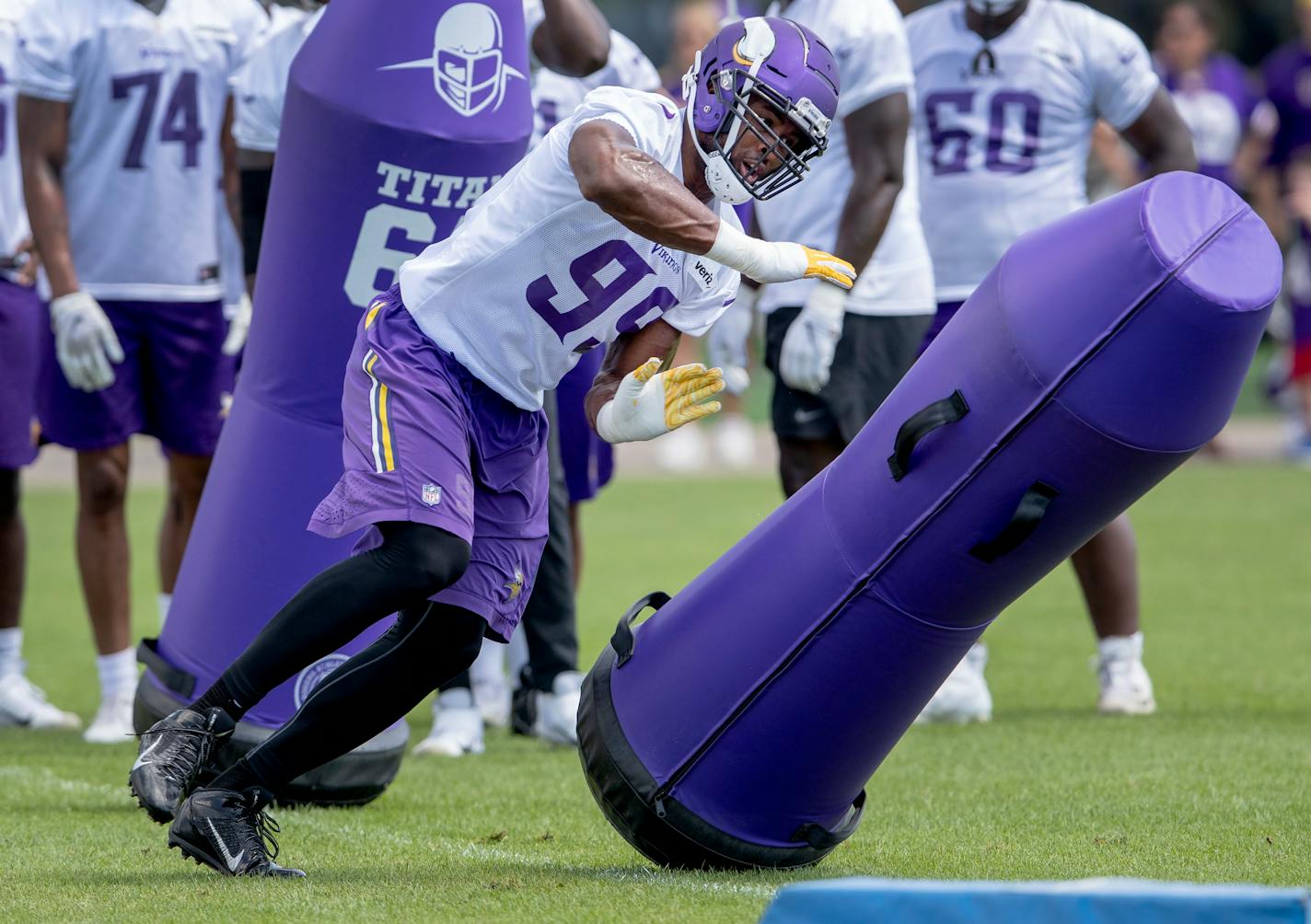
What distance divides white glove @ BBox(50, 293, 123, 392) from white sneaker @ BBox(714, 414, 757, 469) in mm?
7612

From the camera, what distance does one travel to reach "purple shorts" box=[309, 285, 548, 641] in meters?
3.39

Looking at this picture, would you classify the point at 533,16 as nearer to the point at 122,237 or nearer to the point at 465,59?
the point at 465,59

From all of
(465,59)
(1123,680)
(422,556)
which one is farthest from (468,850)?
(1123,680)

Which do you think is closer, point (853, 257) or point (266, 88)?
point (266, 88)

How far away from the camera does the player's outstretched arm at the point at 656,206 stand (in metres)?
3.27

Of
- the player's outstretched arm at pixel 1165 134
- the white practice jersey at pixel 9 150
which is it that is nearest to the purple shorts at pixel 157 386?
the white practice jersey at pixel 9 150

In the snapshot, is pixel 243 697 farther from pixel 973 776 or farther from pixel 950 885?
pixel 973 776

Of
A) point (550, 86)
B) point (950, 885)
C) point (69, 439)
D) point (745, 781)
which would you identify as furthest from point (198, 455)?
point (950, 885)

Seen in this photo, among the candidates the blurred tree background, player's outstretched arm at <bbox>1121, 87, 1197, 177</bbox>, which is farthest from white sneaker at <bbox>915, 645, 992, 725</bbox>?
the blurred tree background

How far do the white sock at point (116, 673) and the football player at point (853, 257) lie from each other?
2.08m

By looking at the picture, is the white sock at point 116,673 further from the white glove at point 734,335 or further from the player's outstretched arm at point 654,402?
the player's outstretched arm at point 654,402

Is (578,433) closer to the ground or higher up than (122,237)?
closer to the ground

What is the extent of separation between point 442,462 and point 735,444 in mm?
9495

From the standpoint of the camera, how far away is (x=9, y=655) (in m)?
5.81
